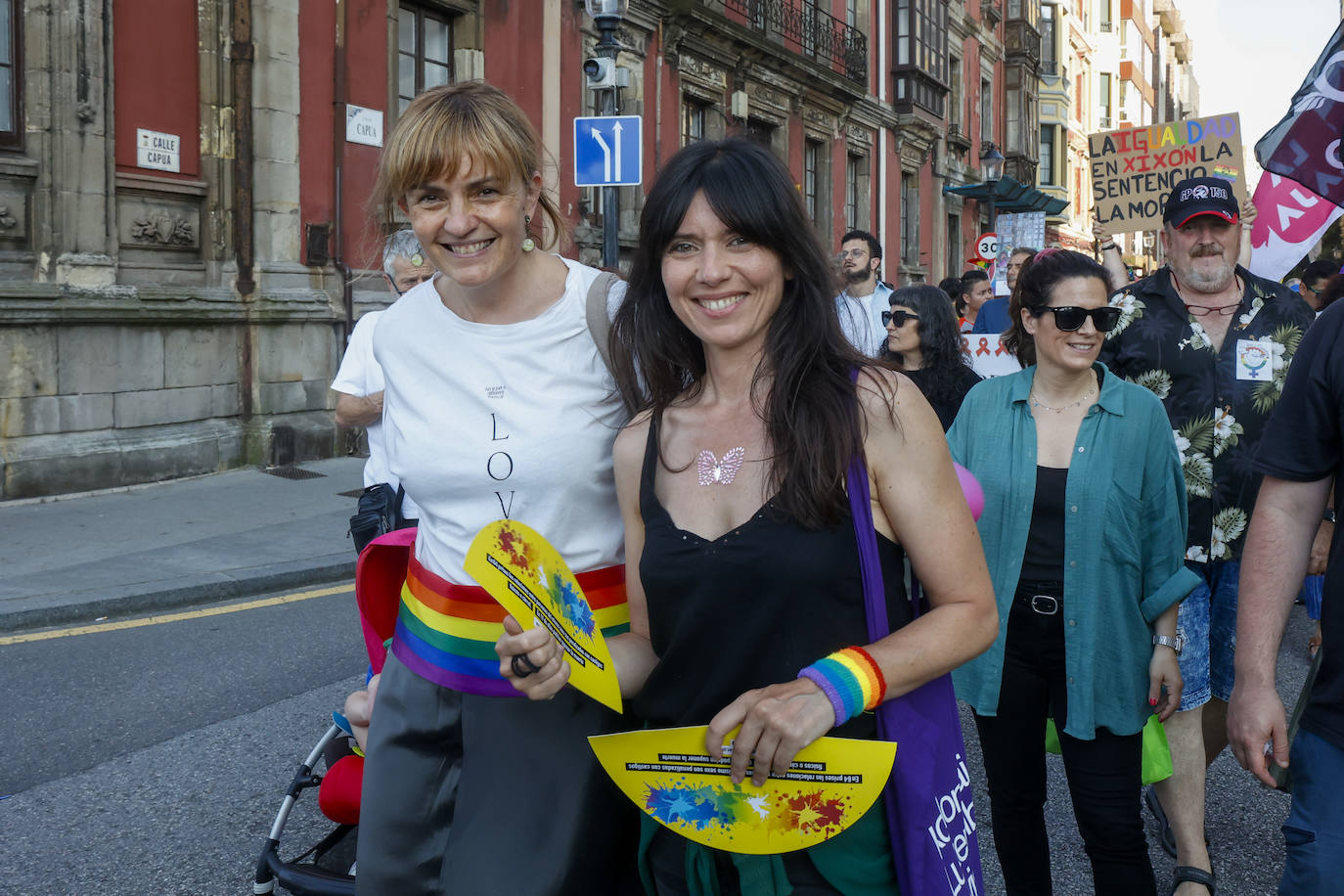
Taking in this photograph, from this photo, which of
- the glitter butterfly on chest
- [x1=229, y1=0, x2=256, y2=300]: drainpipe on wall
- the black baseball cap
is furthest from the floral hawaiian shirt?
[x1=229, y1=0, x2=256, y2=300]: drainpipe on wall

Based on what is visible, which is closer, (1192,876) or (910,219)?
(1192,876)

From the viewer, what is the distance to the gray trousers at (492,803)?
2082 millimetres

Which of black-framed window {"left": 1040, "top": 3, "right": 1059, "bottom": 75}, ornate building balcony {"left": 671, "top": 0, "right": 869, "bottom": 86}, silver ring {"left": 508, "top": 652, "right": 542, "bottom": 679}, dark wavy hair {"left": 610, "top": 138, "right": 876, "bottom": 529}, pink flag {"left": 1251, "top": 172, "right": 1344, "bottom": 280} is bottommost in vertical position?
silver ring {"left": 508, "top": 652, "right": 542, "bottom": 679}

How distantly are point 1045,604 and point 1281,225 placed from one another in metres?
3.86

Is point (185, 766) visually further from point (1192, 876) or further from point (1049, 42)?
point (1049, 42)

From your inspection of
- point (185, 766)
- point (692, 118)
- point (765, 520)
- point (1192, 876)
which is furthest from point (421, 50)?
point (765, 520)

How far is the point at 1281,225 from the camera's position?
240 inches

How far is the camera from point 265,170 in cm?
1201

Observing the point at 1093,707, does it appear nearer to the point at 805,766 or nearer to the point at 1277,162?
the point at 805,766

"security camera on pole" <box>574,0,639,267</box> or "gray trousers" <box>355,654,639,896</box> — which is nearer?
"gray trousers" <box>355,654,639,896</box>

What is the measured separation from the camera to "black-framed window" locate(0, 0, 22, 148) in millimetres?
10001

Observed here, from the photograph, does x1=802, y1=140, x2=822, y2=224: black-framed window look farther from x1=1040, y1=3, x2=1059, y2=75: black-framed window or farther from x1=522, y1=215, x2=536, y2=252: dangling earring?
x1=522, y1=215, x2=536, y2=252: dangling earring

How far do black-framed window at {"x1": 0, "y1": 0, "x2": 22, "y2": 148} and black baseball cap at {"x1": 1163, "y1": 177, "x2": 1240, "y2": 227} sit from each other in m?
9.34

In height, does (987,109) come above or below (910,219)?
above
